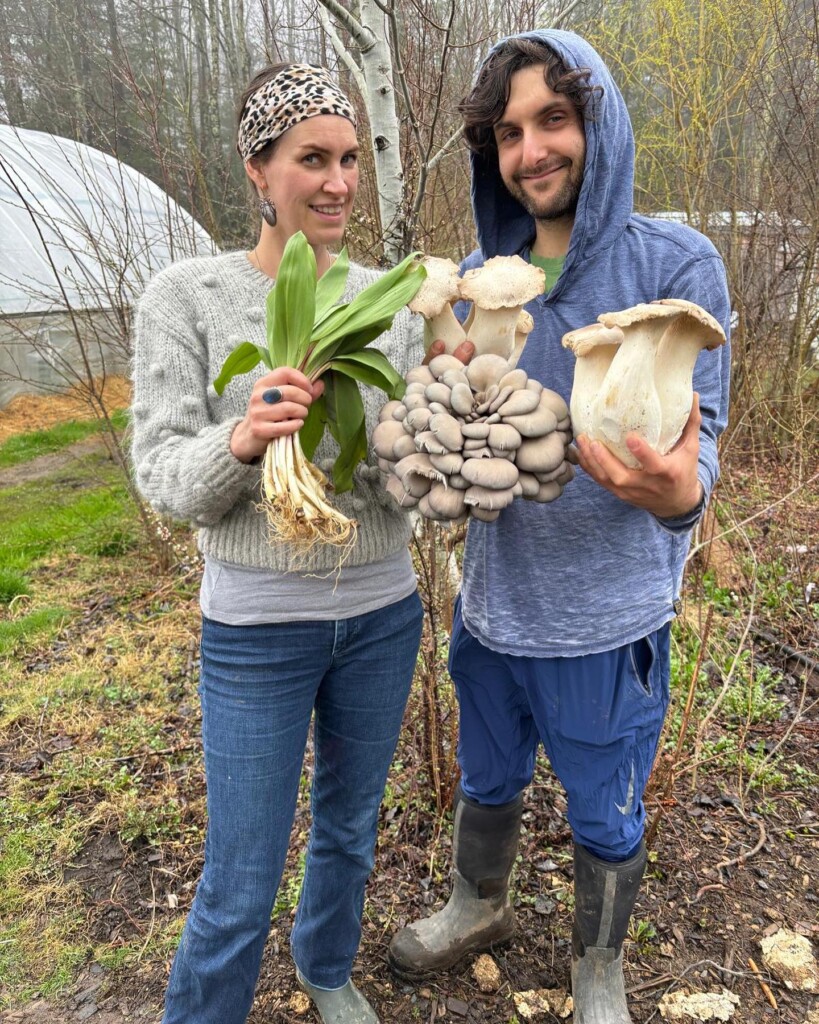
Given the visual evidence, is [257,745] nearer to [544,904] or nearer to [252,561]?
[252,561]

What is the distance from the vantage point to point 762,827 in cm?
274

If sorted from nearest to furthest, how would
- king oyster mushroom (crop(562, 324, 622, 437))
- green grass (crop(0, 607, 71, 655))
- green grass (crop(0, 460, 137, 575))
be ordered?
1. king oyster mushroom (crop(562, 324, 622, 437))
2. green grass (crop(0, 607, 71, 655))
3. green grass (crop(0, 460, 137, 575))

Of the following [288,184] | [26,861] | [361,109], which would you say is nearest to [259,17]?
[361,109]

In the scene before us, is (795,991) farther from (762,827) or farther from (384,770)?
(384,770)

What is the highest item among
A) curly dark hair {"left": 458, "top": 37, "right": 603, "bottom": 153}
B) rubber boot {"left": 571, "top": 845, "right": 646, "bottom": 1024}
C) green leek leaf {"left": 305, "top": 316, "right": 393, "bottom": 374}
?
curly dark hair {"left": 458, "top": 37, "right": 603, "bottom": 153}

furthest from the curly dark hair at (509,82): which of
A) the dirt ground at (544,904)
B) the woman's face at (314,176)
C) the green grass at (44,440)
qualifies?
the green grass at (44,440)

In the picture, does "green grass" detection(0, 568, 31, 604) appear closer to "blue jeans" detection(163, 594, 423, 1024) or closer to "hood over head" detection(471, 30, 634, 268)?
"blue jeans" detection(163, 594, 423, 1024)

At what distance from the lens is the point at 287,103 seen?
1544mm

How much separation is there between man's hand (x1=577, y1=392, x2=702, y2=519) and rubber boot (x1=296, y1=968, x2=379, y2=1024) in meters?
1.69

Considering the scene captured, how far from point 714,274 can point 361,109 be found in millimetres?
4085

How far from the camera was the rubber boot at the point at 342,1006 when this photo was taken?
2.01 m

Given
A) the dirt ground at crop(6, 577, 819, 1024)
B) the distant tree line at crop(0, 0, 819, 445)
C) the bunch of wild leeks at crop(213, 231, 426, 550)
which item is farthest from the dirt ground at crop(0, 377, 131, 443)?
the bunch of wild leeks at crop(213, 231, 426, 550)

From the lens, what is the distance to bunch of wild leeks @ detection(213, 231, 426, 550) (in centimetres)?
138

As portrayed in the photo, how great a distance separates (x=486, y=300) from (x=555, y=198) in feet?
1.22
